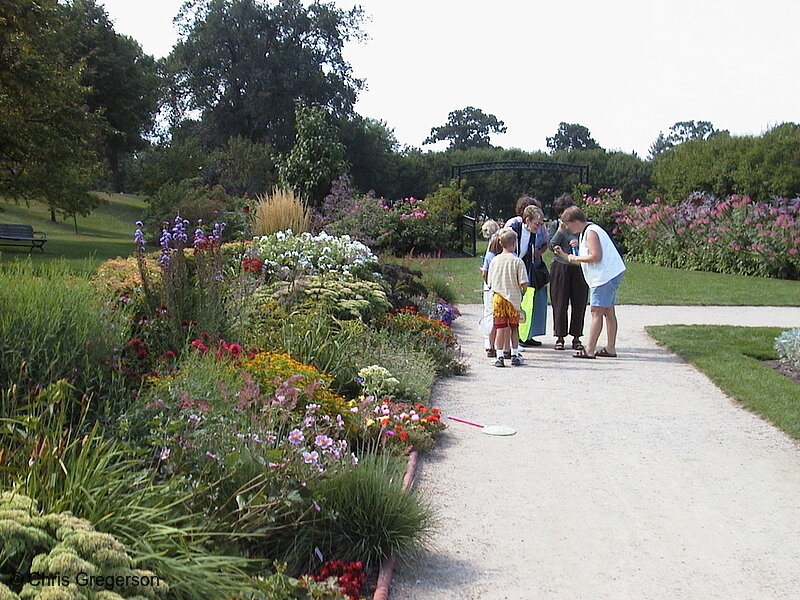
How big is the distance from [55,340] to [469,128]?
98811mm

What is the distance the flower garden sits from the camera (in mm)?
2863

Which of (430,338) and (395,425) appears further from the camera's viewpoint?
(430,338)

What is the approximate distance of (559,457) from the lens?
18.3 feet

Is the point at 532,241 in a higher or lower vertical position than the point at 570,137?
lower

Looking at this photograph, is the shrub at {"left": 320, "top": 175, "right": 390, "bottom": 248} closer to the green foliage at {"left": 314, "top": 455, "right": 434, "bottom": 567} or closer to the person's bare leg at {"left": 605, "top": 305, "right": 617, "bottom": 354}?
the person's bare leg at {"left": 605, "top": 305, "right": 617, "bottom": 354}

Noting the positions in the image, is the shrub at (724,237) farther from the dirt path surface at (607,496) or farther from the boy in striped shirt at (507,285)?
the dirt path surface at (607,496)

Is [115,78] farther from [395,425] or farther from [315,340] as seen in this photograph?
[395,425]

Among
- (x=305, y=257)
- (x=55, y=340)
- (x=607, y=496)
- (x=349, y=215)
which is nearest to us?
(x=55, y=340)

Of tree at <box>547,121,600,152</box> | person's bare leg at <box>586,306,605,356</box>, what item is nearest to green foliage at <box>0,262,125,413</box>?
person's bare leg at <box>586,306,605,356</box>

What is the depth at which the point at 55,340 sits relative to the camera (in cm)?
439

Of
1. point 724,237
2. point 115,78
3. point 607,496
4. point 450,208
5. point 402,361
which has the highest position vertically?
point 115,78

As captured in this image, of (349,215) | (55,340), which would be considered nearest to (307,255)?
(55,340)

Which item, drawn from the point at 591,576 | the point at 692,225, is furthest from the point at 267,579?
the point at 692,225

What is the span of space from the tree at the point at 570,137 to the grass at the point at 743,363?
85635 mm
